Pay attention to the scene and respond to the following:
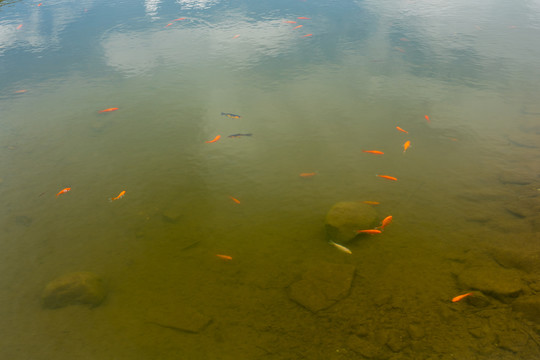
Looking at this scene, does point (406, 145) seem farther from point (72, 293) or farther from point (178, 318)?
point (72, 293)

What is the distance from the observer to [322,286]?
11.9 feet

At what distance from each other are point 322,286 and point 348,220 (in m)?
0.94

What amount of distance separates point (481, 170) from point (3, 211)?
7144mm

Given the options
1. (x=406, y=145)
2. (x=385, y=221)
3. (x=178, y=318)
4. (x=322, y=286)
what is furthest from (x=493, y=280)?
(x=178, y=318)

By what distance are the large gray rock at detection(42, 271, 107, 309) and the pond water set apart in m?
0.08

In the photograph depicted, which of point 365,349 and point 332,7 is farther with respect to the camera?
point 332,7

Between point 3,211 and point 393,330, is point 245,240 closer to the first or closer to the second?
point 393,330

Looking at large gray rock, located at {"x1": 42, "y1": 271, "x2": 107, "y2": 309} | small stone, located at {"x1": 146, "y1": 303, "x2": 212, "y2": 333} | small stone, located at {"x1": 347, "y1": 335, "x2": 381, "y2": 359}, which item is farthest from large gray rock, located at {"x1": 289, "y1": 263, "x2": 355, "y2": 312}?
large gray rock, located at {"x1": 42, "y1": 271, "x2": 107, "y2": 309}

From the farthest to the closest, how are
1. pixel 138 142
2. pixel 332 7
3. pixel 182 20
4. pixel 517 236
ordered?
pixel 332 7, pixel 182 20, pixel 138 142, pixel 517 236

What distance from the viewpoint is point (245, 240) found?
4305 millimetres

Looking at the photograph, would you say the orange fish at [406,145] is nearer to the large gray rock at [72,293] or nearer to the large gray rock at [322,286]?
the large gray rock at [322,286]

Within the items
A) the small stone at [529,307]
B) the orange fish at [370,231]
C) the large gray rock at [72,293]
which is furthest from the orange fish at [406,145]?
the large gray rock at [72,293]

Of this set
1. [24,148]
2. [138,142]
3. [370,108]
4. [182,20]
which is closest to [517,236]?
[370,108]

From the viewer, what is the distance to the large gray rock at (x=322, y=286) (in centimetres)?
348
